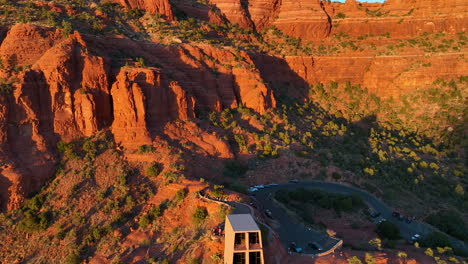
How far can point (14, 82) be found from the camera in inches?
1037

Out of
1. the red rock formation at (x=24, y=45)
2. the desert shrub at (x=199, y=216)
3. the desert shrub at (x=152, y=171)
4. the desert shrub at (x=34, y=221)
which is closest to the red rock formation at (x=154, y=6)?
the red rock formation at (x=24, y=45)

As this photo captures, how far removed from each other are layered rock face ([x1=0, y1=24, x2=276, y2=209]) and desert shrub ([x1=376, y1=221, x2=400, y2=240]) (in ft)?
56.5

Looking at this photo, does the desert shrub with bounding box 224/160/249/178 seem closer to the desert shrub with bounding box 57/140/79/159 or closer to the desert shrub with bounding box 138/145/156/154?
the desert shrub with bounding box 138/145/156/154

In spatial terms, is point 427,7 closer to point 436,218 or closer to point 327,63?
point 327,63

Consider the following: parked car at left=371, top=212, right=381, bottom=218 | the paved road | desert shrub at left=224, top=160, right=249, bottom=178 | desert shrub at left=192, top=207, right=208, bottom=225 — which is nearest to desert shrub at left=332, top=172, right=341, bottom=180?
the paved road

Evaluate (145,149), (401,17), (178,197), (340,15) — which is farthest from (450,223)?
(340,15)

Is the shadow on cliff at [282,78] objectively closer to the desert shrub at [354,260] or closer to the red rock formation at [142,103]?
the red rock formation at [142,103]

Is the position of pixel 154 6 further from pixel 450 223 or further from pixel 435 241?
pixel 450 223

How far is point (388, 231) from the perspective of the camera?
29.5 metres

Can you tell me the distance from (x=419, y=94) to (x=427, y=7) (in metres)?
19.9

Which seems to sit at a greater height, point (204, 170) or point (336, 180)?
point (204, 170)

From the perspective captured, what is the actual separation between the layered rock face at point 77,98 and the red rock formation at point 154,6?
485 inches

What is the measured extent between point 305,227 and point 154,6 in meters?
40.5

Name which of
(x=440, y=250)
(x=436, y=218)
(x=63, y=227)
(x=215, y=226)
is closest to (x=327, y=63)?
(x=436, y=218)
